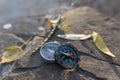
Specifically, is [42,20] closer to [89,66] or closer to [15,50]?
[15,50]

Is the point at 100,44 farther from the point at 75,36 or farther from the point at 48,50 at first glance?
the point at 48,50

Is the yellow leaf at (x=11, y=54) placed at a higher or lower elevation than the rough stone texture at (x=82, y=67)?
lower

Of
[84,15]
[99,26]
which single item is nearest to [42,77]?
[99,26]

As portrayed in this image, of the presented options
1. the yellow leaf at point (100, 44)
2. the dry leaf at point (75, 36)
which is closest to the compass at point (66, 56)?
the yellow leaf at point (100, 44)

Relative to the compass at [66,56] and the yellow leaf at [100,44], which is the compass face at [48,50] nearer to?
the compass at [66,56]

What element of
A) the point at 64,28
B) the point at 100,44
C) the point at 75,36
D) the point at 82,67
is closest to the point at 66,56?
the point at 82,67

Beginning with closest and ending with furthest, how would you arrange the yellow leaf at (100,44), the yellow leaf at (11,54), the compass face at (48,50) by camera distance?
the compass face at (48,50) < the yellow leaf at (100,44) < the yellow leaf at (11,54)

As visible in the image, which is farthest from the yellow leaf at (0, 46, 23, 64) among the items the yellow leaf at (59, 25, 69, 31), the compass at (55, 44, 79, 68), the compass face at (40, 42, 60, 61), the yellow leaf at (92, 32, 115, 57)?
the yellow leaf at (92, 32, 115, 57)
